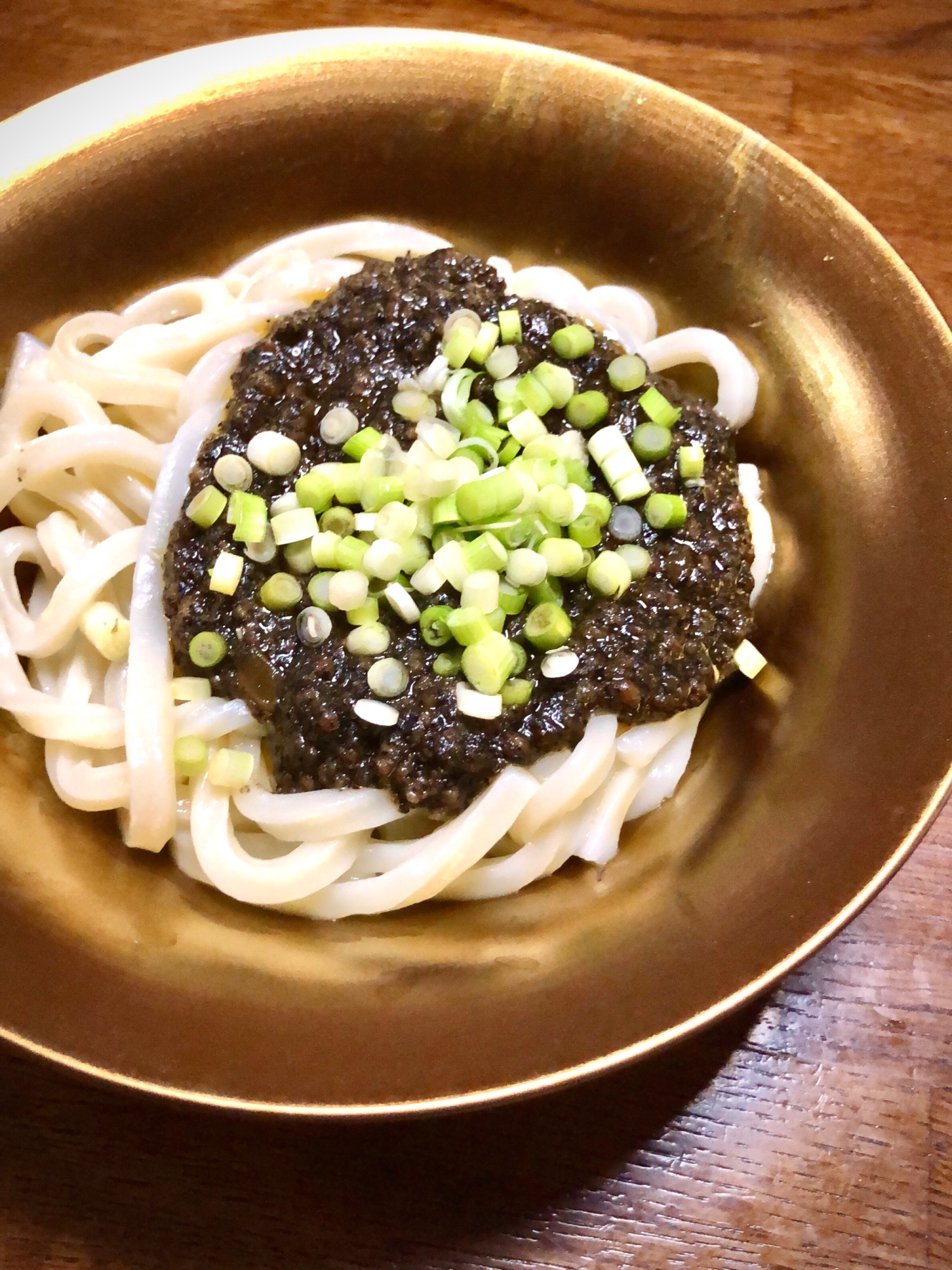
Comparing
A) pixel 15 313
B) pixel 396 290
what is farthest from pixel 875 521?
pixel 15 313

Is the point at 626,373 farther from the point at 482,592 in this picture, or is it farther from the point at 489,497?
the point at 482,592

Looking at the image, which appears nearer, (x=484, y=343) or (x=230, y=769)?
(x=230, y=769)

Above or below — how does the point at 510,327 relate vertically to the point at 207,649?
above

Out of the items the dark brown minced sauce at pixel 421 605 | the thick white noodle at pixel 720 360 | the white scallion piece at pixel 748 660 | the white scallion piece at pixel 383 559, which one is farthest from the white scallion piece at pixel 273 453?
the white scallion piece at pixel 748 660

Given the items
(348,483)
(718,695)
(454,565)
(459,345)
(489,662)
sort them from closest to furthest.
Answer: (489,662), (454,565), (348,483), (459,345), (718,695)

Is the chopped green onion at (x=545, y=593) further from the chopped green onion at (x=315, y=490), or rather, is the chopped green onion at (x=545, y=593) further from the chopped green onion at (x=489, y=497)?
the chopped green onion at (x=315, y=490)

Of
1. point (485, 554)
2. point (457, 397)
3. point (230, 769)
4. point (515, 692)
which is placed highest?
point (457, 397)

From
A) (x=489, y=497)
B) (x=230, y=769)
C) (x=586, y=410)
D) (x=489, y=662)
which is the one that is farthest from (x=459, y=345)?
(x=230, y=769)

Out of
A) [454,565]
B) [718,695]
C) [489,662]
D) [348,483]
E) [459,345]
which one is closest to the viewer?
[489,662]
